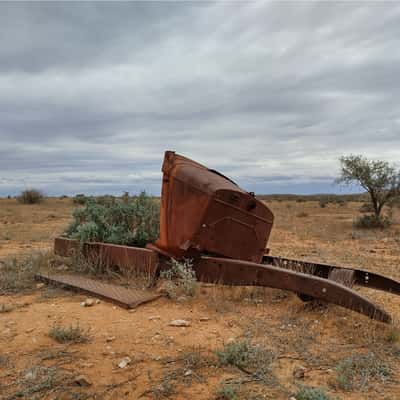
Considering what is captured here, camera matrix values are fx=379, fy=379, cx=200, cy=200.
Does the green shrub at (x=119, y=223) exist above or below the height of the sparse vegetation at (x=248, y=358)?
above

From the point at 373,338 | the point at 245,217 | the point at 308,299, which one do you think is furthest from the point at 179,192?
the point at 373,338

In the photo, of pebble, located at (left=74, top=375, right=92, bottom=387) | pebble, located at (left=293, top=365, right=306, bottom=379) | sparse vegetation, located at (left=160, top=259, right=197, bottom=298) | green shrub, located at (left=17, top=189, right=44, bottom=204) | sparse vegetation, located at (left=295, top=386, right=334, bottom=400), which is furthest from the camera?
green shrub, located at (left=17, top=189, right=44, bottom=204)

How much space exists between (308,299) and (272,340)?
0.85 m

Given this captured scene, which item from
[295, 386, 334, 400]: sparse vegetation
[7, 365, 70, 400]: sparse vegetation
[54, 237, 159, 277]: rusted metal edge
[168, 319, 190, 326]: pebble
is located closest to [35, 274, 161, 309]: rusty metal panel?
[54, 237, 159, 277]: rusted metal edge

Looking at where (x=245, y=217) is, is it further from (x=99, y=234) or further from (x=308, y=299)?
(x=99, y=234)

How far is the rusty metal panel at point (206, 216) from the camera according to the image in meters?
3.91

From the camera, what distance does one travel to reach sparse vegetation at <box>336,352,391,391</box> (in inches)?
90.7

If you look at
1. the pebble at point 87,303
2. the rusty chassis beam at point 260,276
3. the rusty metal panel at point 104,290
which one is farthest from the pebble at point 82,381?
the rusty chassis beam at point 260,276

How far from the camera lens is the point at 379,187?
1527 centimetres

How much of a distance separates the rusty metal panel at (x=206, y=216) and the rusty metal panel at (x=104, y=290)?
1.97 feet

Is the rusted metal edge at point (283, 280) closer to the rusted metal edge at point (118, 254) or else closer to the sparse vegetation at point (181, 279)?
the sparse vegetation at point (181, 279)

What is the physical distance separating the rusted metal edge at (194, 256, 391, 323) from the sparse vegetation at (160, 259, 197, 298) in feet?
0.42

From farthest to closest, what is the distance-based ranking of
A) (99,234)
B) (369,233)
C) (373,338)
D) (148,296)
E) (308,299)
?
(369,233)
(99,234)
(148,296)
(308,299)
(373,338)

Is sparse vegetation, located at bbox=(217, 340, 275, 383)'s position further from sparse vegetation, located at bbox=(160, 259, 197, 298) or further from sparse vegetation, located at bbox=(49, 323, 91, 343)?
sparse vegetation, located at bbox=(160, 259, 197, 298)
